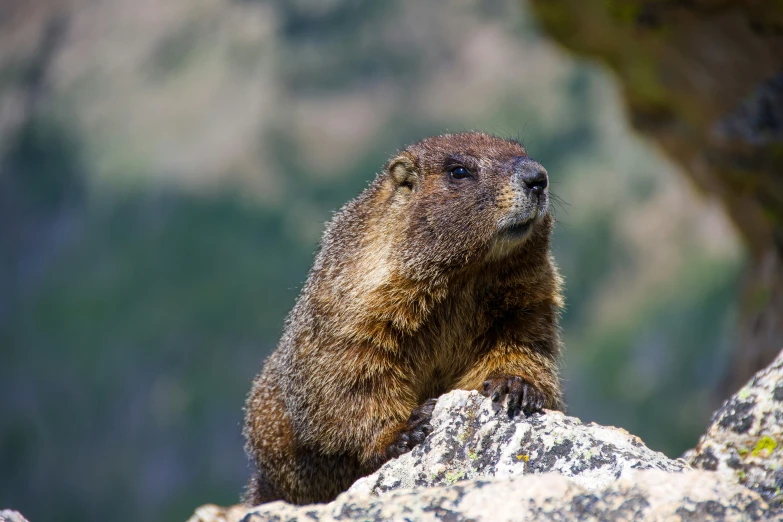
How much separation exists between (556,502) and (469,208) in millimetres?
1944

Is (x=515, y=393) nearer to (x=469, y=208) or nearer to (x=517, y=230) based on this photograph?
(x=517, y=230)

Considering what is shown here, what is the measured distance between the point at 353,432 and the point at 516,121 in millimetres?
17242

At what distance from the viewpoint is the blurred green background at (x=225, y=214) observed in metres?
18.9

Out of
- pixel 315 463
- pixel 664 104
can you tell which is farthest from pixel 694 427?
pixel 315 463

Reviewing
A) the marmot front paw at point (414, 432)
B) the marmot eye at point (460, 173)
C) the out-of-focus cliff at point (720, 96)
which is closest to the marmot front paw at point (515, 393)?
the marmot front paw at point (414, 432)

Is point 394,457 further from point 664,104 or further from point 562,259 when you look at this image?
point 562,259

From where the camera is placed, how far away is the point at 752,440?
319 cm

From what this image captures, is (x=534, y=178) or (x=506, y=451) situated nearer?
(x=506, y=451)

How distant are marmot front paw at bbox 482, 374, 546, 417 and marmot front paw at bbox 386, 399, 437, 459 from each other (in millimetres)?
273

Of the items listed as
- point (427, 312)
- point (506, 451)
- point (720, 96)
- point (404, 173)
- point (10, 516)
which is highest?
point (720, 96)

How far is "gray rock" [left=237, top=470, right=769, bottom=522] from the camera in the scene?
260 cm

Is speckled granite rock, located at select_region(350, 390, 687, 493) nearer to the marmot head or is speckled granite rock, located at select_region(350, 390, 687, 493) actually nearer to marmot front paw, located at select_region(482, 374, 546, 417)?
marmot front paw, located at select_region(482, 374, 546, 417)

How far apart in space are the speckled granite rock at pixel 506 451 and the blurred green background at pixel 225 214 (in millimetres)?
14352

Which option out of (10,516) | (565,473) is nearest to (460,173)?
(565,473)
